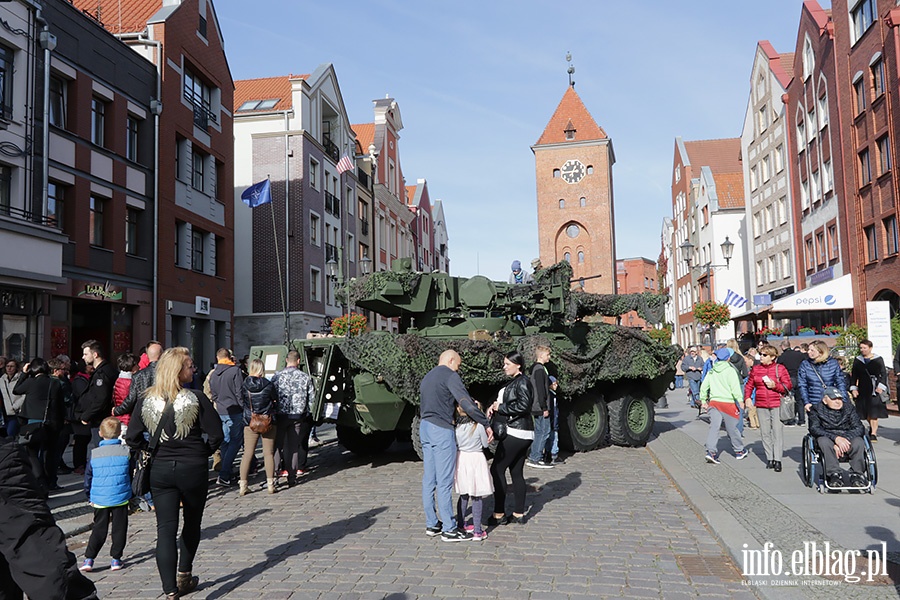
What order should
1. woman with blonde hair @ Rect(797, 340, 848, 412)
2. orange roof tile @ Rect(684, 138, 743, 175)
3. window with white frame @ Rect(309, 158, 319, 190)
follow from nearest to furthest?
woman with blonde hair @ Rect(797, 340, 848, 412) < window with white frame @ Rect(309, 158, 319, 190) < orange roof tile @ Rect(684, 138, 743, 175)

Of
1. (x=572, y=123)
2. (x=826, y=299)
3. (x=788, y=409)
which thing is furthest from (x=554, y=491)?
(x=572, y=123)

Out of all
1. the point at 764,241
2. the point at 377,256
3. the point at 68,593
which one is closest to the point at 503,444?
the point at 68,593

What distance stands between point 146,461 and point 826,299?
939 inches

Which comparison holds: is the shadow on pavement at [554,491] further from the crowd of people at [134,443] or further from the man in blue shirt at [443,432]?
the crowd of people at [134,443]

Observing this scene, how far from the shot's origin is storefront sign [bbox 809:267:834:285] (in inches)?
1069

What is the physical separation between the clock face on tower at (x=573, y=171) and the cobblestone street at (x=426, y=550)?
5591 centimetres

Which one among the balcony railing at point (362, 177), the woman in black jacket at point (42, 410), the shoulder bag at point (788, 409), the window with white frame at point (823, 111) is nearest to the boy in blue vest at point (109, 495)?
the woman in black jacket at point (42, 410)

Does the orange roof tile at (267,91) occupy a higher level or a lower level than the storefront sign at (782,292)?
higher

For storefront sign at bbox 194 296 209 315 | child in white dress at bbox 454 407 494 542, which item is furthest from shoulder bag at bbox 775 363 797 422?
storefront sign at bbox 194 296 209 315

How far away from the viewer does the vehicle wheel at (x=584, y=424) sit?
1209cm

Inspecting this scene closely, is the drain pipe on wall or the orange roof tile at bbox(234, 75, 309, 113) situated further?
the orange roof tile at bbox(234, 75, 309, 113)

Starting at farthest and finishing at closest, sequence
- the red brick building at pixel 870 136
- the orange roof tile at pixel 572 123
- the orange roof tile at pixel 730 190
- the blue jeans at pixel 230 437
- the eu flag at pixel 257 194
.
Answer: the orange roof tile at pixel 572 123 → the orange roof tile at pixel 730 190 → the eu flag at pixel 257 194 → the red brick building at pixel 870 136 → the blue jeans at pixel 230 437

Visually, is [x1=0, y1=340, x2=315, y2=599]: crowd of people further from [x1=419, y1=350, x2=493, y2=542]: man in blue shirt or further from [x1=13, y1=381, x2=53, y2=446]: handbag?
[x1=419, y1=350, x2=493, y2=542]: man in blue shirt

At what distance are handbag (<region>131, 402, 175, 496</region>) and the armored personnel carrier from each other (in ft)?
16.6
